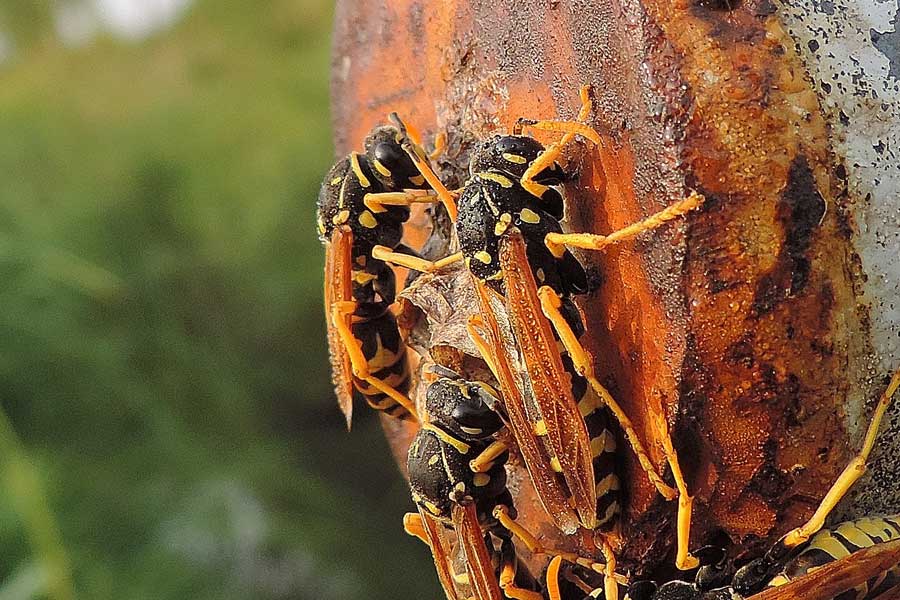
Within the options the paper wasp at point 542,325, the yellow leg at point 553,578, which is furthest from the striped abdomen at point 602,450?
the yellow leg at point 553,578

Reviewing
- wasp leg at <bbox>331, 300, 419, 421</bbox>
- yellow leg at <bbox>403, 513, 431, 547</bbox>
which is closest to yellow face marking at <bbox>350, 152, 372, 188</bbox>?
wasp leg at <bbox>331, 300, 419, 421</bbox>

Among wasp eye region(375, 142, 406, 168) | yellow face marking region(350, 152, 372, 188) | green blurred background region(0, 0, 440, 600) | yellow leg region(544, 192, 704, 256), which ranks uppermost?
wasp eye region(375, 142, 406, 168)

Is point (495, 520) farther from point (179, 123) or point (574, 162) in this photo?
point (179, 123)

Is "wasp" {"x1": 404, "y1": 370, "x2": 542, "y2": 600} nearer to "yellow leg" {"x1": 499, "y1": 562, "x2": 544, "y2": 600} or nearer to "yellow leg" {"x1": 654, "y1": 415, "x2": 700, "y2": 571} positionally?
"yellow leg" {"x1": 499, "y1": 562, "x2": 544, "y2": 600}

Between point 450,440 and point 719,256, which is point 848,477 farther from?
point 450,440

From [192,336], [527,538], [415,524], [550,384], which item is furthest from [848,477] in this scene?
[192,336]

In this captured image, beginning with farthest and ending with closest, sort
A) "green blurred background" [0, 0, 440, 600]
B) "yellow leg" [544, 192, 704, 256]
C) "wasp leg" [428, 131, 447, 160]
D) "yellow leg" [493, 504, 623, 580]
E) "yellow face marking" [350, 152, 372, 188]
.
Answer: "green blurred background" [0, 0, 440, 600] → "yellow face marking" [350, 152, 372, 188] → "wasp leg" [428, 131, 447, 160] → "yellow leg" [493, 504, 623, 580] → "yellow leg" [544, 192, 704, 256]

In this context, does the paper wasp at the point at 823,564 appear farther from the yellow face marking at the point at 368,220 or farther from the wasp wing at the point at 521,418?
the yellow face marking at the point at 368,220

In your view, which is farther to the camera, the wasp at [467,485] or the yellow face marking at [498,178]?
the wasp at [467,485]

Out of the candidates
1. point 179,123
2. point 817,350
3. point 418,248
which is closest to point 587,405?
point 817,350
